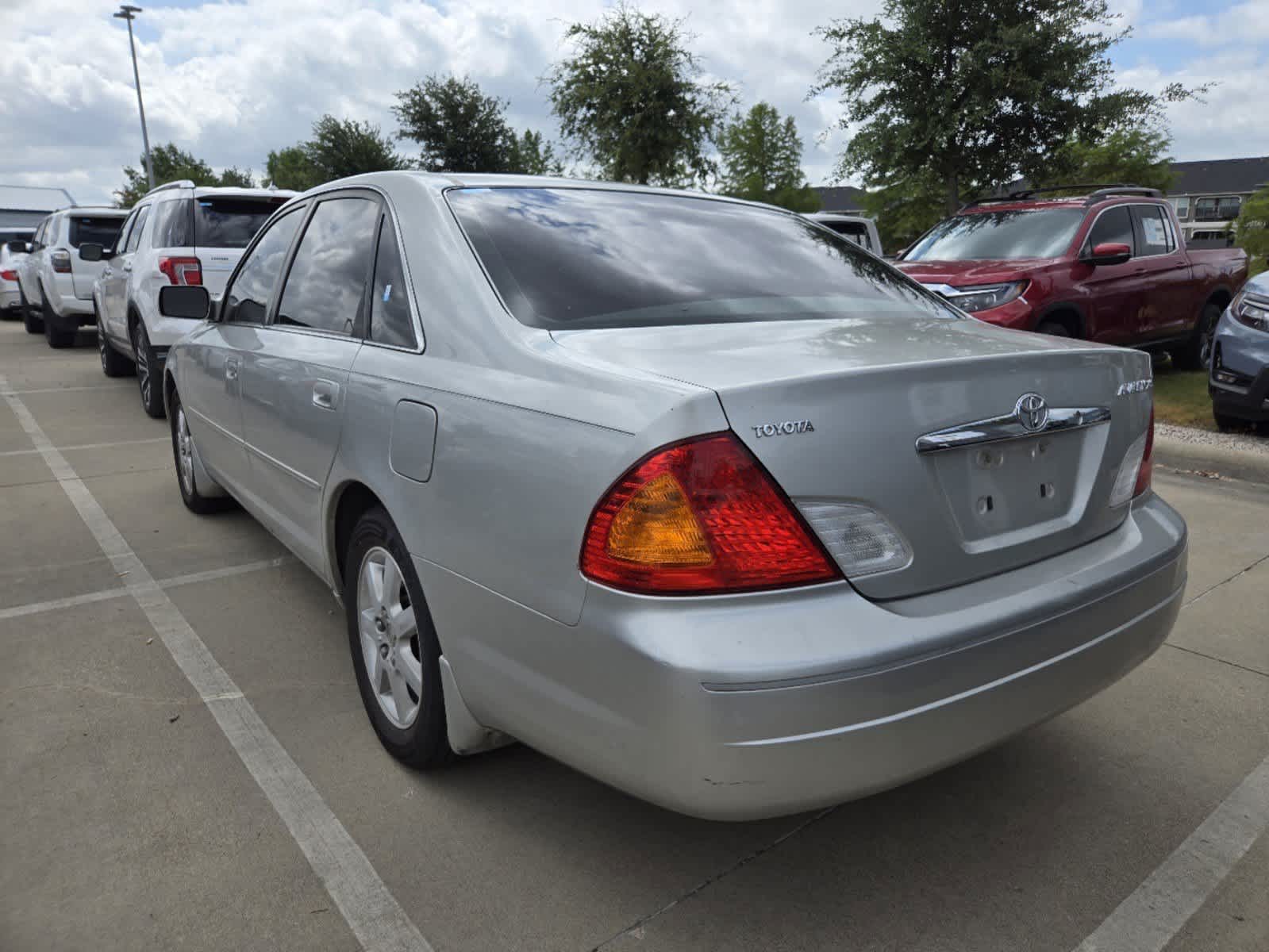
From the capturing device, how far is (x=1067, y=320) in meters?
7.95

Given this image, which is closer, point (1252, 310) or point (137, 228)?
point (1252, 310)

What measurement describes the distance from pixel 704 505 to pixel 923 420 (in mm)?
483

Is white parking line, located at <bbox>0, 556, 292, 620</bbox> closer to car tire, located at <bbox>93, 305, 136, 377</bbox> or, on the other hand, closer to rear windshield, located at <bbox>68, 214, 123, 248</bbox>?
car tire, located at <bbox>93, 305, 136, 377</bbox>

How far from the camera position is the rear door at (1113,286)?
8.10 m

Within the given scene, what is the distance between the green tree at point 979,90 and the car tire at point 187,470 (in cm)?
1235

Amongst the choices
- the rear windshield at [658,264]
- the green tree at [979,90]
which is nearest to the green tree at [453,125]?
the green tree at [979,90]

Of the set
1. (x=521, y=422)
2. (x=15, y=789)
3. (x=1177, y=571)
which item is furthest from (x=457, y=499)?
(x=1177, y=571)

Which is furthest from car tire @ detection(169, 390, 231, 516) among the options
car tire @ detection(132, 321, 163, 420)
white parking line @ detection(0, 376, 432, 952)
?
car tire @ detection(132, 321, 163, 420)

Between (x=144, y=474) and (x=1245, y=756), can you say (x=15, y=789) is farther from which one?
(x=144, y=474)

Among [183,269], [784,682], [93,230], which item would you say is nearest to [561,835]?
[784,682]

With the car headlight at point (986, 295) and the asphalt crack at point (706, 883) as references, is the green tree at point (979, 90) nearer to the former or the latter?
the car headlight at point (986, 295)

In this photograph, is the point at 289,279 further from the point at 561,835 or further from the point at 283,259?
the point at 561,835

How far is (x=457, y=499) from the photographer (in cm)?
214

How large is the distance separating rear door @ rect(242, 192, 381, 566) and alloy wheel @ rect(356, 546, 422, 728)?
358mm
